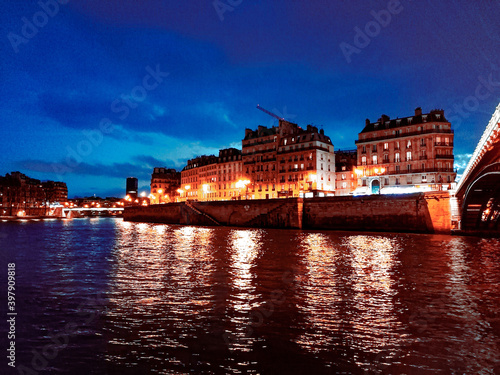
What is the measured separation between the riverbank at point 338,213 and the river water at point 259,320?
29.3 meters

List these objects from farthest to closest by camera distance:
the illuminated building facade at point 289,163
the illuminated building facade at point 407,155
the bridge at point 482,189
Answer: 1. the illuminated building facade at point 289,163
2. the illuminated building facade at point 407,155
3. the bridge at point 482,189

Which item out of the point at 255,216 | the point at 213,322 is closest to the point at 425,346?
the point at 213,322

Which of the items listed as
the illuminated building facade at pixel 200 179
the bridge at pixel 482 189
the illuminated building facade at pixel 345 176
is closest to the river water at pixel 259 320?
the bridge at pixel 482 189

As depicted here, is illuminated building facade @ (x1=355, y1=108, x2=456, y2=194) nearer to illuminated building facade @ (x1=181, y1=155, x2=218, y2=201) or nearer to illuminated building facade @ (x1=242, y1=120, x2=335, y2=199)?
illuminated building facade @ (x1=242, y1=120, x2=335, y2=199)

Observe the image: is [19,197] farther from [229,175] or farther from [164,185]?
[229,175]

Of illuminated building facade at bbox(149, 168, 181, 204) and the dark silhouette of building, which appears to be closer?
the dark silhouette of building

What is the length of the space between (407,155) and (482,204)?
31.0m

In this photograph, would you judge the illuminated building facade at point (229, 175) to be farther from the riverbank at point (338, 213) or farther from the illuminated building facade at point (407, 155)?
the illuminated building facade at point (407, 155)

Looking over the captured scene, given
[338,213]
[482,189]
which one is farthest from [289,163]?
[482,189]

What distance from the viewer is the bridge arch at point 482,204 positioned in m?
37.7

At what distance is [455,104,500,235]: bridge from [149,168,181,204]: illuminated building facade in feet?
420

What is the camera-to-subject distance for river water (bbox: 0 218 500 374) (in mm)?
7344

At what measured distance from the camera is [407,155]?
72.2 metres

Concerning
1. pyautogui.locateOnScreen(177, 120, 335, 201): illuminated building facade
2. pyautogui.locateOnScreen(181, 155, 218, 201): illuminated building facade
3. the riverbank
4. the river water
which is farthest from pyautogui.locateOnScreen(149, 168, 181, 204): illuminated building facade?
the river water
